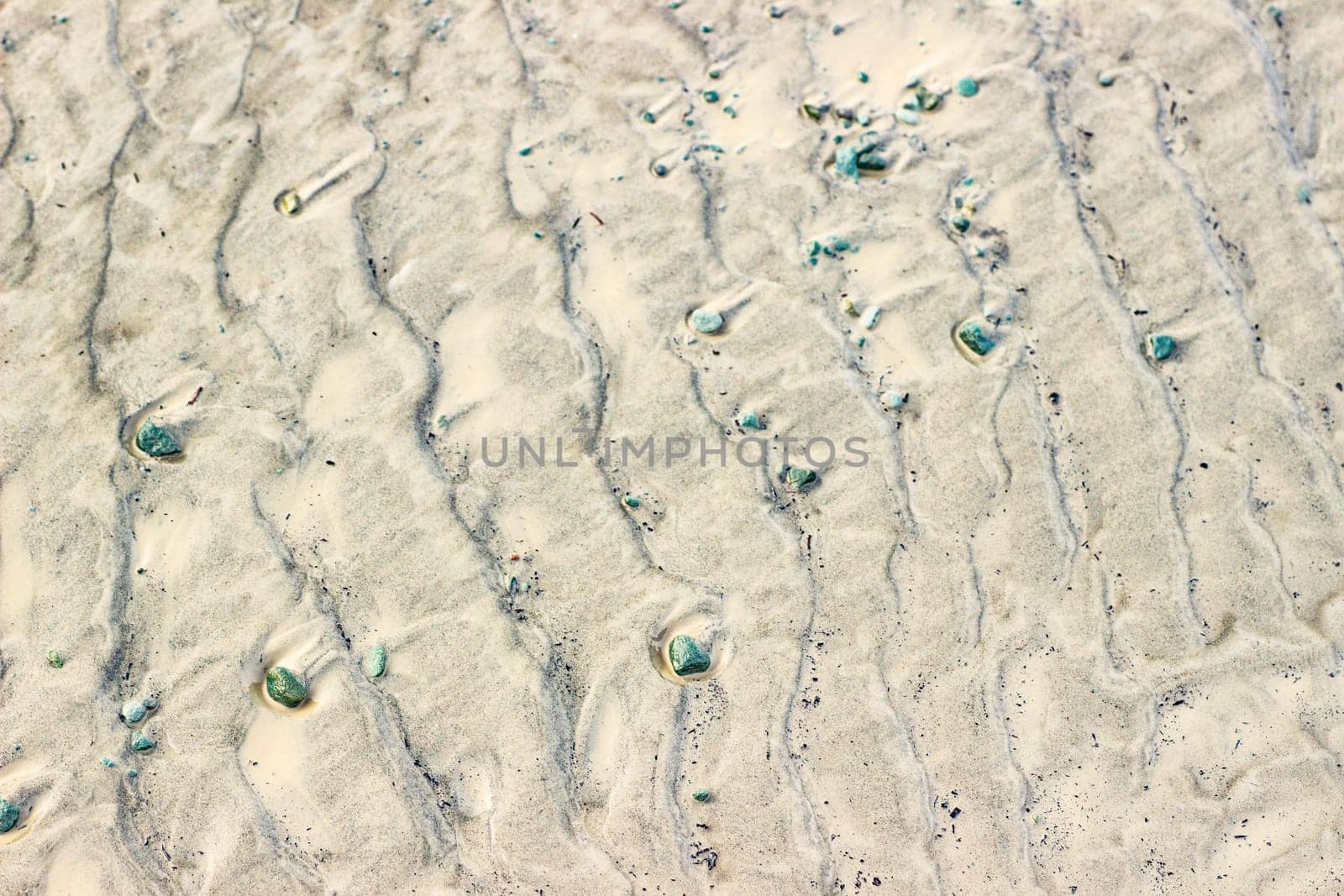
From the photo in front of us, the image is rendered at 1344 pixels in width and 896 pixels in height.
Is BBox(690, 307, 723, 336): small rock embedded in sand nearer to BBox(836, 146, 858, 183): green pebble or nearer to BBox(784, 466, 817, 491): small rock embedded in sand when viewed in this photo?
BBox(784, 466, 817, 491): small rock embedded in sand

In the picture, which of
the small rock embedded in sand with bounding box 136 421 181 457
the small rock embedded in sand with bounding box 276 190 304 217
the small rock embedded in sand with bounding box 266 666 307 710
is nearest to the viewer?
the small rock embedded in sand with bounding box 266 666 307 710

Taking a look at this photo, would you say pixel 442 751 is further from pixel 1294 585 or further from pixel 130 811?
pixel 1294 585

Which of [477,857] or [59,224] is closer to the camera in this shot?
[477,857]

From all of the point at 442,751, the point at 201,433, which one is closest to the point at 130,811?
the point at 442,751

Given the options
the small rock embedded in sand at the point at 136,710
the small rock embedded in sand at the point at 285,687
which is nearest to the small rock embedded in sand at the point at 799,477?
the small rock embedded in sand at the point at 285,687

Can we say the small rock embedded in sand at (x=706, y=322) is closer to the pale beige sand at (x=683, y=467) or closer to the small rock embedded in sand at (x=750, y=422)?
the pale beige sand at (x=683, y=467)

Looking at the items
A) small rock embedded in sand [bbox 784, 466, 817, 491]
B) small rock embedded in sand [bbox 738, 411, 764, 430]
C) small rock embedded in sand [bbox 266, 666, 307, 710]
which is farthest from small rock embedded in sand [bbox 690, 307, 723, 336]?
small rock embedded in sand [bbox 266, 666, 307, 710]

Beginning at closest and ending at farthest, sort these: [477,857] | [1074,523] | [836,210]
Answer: [477,857] < [1074,523] < [836,210]

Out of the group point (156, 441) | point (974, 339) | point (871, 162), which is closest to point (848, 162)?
point (871, 162)

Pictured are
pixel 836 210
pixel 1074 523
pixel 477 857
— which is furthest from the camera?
pixel 836 210
